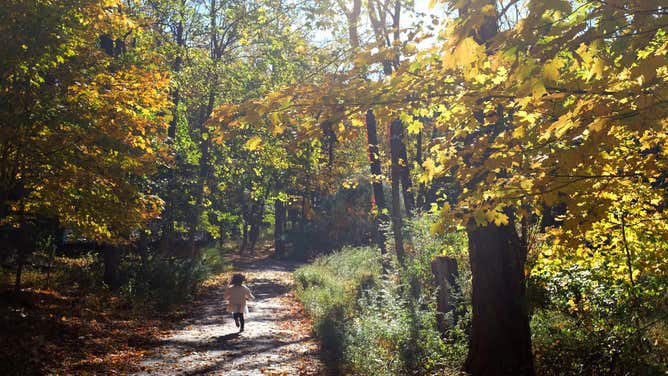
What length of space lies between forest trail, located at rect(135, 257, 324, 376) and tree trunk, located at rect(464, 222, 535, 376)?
3.94 metres

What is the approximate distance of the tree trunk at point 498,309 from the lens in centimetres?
666

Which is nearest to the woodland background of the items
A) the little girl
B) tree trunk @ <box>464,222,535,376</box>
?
tree trunk @ <box>464,222,535,376</box>

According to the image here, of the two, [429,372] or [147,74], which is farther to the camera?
[147,74]

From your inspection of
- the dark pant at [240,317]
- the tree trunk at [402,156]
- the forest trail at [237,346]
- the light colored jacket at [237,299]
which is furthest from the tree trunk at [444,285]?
the tree trunk at [402,156]

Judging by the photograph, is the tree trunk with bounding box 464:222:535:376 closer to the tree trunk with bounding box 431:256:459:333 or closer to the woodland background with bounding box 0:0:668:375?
the woodland background with bounding box 0:0:668:375

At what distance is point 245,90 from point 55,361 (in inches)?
810

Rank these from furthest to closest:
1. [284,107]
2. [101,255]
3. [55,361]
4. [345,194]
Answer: [345,194]
[101,255]
[55,361]
[284,107]

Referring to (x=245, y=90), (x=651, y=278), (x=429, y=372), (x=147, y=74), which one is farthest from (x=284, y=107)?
(x=245, y=90)

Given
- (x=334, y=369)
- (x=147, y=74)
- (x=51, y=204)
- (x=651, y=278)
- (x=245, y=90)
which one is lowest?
(x=334, y=369)

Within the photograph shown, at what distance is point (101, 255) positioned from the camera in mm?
19953

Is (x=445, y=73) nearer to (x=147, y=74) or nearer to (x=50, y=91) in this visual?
(x=50, y=91)

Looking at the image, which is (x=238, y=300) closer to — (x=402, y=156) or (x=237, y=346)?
(x=237, y=346)

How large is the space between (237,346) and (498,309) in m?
6.89

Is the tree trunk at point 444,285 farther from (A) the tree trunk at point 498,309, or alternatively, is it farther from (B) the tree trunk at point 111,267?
(B) the tree trunk at point 111,267
